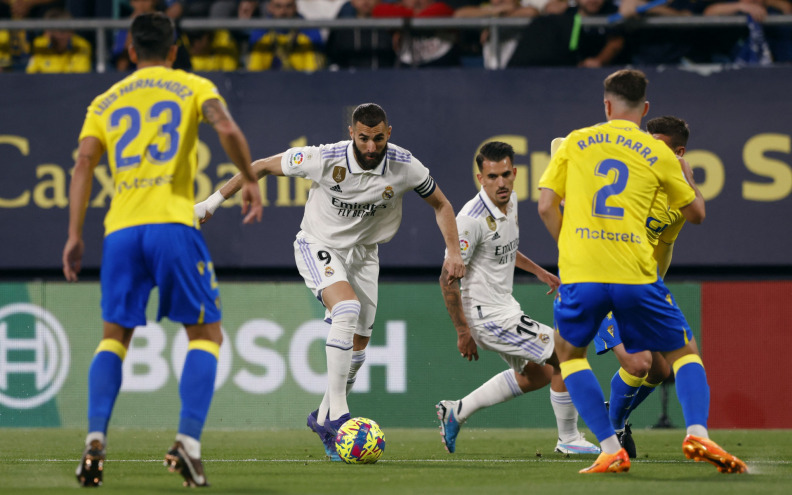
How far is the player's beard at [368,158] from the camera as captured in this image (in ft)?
24.0

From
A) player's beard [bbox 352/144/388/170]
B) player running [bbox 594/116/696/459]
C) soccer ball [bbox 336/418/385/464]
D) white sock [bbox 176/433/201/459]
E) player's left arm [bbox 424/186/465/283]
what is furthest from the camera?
player's beard [bbox 352/144/388/170]

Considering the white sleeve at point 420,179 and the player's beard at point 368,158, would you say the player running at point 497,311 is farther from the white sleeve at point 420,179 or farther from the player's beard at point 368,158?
the player's beard at point 368,158

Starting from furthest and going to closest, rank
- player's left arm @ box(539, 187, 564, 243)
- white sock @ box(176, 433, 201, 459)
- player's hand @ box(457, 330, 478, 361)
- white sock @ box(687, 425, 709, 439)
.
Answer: player's hand @ box(457, 330, 478, 361), player's left arm @ box(539, 187, 564, 243), white sock @ box(687, 425, 709, 439), white sock @ box(176, 433, 201, 459)

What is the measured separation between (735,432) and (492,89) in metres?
4.00

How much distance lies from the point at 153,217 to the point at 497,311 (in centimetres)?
341

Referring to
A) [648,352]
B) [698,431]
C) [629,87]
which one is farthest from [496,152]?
[698,431]

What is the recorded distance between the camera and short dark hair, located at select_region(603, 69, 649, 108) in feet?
19.5


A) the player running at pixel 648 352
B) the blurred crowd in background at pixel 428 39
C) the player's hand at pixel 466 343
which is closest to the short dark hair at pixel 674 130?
the player running at pixel 648 352

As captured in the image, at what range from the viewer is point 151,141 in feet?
17.5

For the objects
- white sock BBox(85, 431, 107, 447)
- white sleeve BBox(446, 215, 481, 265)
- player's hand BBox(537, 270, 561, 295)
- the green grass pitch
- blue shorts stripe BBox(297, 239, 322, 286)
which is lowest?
the green grass pitch

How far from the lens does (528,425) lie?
1081cm

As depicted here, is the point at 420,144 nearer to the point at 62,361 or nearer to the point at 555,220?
the point at 62,361

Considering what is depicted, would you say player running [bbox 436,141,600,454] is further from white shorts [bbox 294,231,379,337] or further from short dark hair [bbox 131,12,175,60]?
short dark hair [bbox 131,12,175,60]

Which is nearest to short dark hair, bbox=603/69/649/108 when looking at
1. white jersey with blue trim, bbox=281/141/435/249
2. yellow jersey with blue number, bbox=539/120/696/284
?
yellow jersey with blue number, bbox=539/120/696/284
